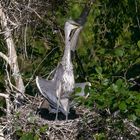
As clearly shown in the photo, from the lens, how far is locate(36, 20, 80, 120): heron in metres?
5.68

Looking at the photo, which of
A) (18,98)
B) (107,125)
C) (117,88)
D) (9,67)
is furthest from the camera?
(9,67)

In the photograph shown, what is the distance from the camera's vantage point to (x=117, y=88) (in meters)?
4.95

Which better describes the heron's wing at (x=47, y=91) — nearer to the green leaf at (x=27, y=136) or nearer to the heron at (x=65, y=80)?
the heron at (x=65, y=80)

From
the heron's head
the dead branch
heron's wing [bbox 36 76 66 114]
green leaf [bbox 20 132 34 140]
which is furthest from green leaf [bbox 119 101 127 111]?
the dead branch

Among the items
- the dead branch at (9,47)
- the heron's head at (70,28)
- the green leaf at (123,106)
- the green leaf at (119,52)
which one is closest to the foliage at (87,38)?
the dead branch at (9,47)

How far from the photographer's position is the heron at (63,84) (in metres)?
5.68

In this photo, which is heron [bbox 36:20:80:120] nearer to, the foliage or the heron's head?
the heron's head

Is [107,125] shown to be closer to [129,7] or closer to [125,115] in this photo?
[125,115]

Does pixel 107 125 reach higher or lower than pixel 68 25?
lower

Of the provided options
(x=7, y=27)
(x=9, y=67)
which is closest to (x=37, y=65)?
(x=9, y=67)

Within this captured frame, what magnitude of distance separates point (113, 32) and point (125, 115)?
185 cm

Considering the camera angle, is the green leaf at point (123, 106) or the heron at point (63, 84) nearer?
the green leaf at point (123, 106)

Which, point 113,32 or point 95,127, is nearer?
point 95,127

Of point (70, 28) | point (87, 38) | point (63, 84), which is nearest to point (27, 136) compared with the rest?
point (63, 84)
